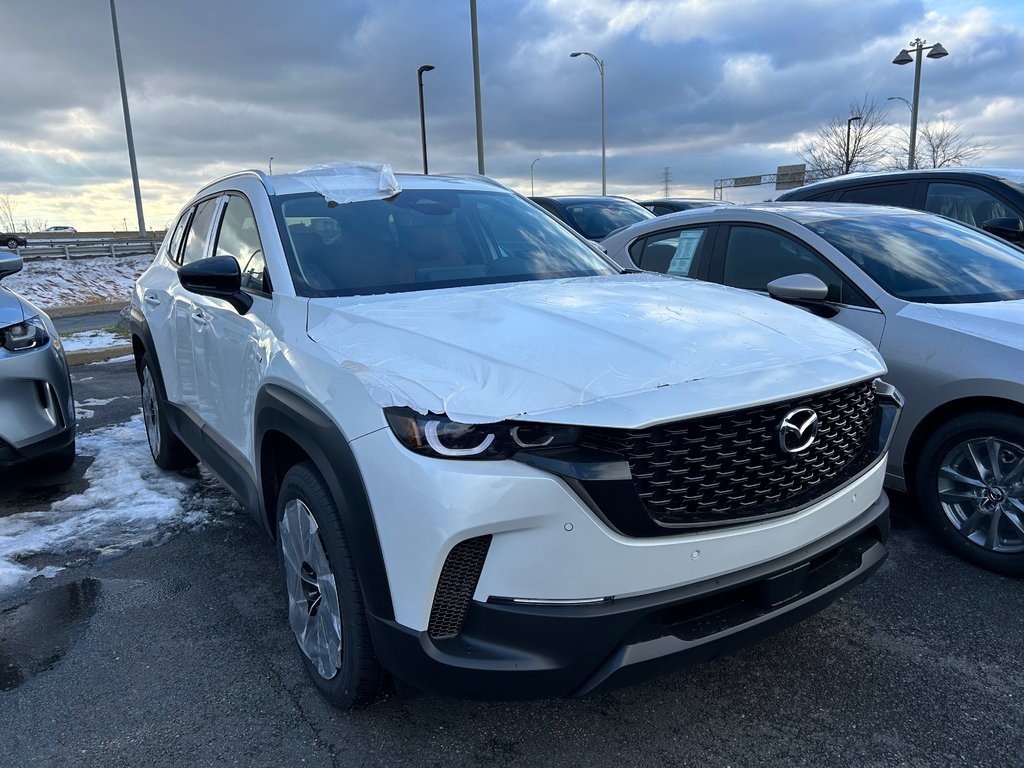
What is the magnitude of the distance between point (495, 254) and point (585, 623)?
200 centimetres

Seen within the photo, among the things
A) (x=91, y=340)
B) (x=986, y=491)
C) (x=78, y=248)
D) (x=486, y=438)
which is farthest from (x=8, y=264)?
(x=78, y=248)

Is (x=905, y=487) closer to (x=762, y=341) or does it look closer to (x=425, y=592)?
(x=762, y=341)

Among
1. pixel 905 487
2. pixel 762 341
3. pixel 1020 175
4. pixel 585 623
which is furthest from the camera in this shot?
pixel 1020 175

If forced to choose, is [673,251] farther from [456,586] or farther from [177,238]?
[456,586]

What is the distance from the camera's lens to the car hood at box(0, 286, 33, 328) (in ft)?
14.4

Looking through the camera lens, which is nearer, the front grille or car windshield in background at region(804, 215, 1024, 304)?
the front grille

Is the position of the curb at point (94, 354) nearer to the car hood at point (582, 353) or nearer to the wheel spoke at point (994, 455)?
the car hood at point (582, 353)

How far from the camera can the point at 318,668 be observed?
8.29 ft

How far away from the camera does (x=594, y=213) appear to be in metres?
9.83

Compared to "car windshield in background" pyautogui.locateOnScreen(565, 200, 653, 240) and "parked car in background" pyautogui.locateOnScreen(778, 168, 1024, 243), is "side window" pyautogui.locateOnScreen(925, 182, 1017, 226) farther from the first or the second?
"car windshield in background" pyautogui.locateOnScreen(565, 200, 653, 240)

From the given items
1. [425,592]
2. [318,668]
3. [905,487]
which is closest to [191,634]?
[318,668]

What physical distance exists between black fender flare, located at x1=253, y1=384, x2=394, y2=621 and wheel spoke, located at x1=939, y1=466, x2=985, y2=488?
2771 millimetres

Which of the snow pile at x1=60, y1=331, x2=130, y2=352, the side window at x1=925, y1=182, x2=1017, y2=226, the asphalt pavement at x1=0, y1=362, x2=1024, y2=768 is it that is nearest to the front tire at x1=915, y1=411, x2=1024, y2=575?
the asphalt pavement at x1=0, y1=362, x2=1024, y2=768

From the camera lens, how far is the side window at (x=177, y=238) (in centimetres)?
463
